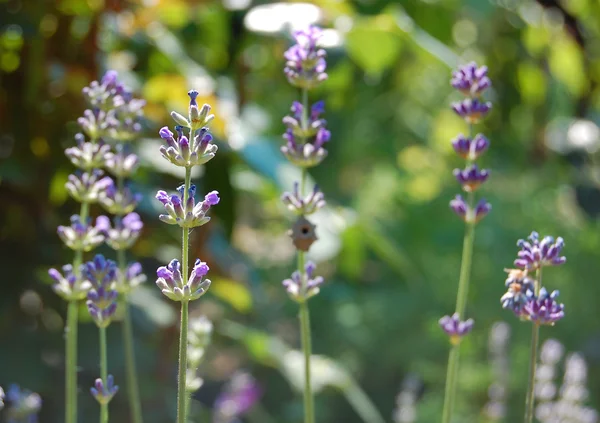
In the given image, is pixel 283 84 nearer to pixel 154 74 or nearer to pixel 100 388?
pixel 154 74

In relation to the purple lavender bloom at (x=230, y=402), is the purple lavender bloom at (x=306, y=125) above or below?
above

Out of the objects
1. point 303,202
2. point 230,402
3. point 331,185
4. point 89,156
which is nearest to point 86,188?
point 89,156

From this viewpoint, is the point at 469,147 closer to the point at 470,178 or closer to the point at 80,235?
the point at 470,178

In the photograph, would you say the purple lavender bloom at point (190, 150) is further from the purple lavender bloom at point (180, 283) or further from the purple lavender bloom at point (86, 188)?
the purple lavender bloom at point (86, 188)

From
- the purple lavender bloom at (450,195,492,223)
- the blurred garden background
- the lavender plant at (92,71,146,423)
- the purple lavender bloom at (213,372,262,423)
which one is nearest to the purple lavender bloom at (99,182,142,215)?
the lavender plant at (92,71,146,423)

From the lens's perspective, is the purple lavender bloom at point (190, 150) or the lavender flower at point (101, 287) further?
the lavender flower at point (101, 287)

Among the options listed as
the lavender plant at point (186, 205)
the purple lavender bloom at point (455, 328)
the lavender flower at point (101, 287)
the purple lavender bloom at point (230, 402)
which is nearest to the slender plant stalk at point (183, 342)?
the lavender plant at point (186, 205)

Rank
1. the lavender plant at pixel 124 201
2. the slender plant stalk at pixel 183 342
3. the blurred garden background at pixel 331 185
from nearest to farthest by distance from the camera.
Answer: the slender plant stalk at pixel 183 342 → the lavender plant at pixel 124 201 → the blurred garden background at pixel 331 185
